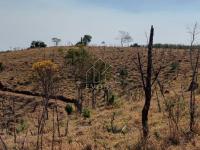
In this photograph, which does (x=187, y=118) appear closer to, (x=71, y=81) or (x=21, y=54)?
(x=71, y=81)

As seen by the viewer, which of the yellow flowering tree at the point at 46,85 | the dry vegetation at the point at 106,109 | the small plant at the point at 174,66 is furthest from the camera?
the small plant at the point at 174,66

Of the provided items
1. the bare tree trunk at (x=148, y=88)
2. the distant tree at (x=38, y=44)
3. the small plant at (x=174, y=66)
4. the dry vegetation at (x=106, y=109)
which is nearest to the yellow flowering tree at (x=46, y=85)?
the dry vegetation at (x=106, y=109)

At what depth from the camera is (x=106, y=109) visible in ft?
97.9

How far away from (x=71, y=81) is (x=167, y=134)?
42654 mm

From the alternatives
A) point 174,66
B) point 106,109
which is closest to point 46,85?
point 106,109

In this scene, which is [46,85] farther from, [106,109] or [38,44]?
[38,44]

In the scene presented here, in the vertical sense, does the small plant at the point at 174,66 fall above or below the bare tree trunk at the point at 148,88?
Answer: below

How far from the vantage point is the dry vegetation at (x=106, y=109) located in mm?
14703

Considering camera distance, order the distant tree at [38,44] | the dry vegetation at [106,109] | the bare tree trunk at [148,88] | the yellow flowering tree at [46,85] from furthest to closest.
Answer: the distant tree at [38,44]
the dry vegetation at [106,109]
the bare tree trunk at [148,88]
the yellow flowering tree at [46,85]

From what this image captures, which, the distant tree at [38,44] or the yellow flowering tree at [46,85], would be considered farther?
the distant tree at [38,44]

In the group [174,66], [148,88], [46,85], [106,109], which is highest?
[148,88]

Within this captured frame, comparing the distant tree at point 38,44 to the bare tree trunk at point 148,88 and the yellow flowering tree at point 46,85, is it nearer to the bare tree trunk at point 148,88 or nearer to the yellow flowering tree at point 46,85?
the yellow flowering tree at point 46,85

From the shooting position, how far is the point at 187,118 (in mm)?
16703

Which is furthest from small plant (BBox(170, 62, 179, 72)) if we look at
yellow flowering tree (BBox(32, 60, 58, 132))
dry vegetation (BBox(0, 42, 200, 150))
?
yellow flowering tree (BBox(32, 60, 58, 132))
